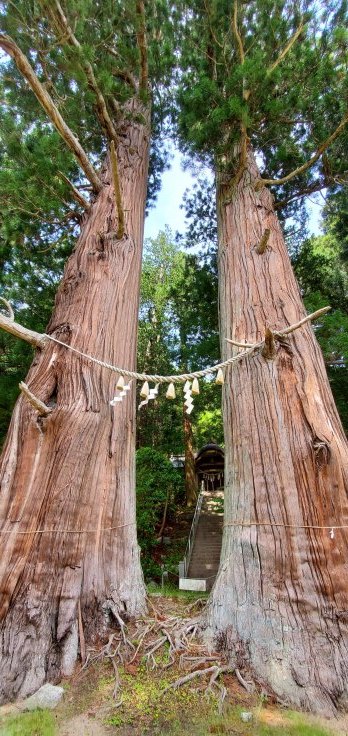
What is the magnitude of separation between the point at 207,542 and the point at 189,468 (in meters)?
2.87

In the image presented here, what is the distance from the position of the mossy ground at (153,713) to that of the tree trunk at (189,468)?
940 cm

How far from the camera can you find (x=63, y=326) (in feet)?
9.96

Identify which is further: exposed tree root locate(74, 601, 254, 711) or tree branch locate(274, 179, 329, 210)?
tree branch locate(274, 179, 329, 210)

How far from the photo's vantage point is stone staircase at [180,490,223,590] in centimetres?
766

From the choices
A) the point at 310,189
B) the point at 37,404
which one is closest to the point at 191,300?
the point at 310,189

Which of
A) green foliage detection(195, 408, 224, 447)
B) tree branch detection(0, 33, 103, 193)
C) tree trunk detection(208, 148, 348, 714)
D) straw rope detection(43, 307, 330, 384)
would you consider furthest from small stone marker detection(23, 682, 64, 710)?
green foliage detection(195, 408, 224, 447)

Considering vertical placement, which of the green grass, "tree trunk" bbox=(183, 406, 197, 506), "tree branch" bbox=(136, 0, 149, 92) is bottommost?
the green grass

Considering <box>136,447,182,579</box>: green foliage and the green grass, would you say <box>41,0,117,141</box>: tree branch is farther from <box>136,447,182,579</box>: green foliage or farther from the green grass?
<box>136,447,182,579</box>: green foliage

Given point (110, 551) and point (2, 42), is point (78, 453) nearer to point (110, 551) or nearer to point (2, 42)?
point (110, 551)

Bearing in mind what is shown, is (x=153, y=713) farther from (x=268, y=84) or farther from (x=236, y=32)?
(x=236, y=32)

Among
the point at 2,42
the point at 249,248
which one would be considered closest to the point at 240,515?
the point at 249,248

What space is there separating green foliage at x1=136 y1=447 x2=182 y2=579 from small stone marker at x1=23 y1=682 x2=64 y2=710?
18.7 ft

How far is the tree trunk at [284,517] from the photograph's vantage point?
1.95 metres

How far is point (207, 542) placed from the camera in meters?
8.99
